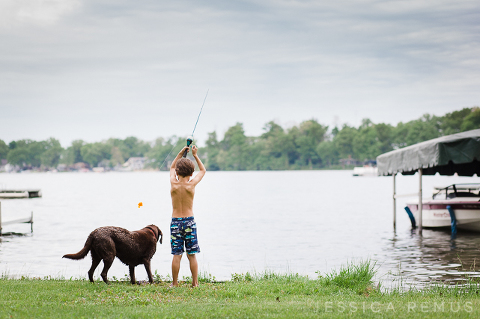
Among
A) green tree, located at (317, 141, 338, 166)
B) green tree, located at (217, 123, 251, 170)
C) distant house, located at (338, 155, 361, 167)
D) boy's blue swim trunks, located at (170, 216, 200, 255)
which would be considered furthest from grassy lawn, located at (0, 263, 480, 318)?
green tree, located at (217, 123, 251, 170)

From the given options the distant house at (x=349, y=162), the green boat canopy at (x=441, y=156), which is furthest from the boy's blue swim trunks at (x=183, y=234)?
the distant house at (x=349, y=162)

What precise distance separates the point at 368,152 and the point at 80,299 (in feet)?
Answer: 572

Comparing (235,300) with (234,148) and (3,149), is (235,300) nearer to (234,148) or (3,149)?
(234,148)

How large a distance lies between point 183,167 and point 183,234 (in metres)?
1.13

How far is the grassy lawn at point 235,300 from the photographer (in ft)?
22.6

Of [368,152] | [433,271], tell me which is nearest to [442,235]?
[433,271]

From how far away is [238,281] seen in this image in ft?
34.9

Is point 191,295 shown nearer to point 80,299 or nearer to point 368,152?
point 80,299

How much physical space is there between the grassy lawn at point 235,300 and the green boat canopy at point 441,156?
850cm

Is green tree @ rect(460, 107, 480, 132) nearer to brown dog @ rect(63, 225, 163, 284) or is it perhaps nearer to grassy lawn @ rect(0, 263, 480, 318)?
grassy lawn @ rect(0, 263, 480, 318)

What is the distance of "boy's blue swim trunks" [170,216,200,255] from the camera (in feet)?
28.3

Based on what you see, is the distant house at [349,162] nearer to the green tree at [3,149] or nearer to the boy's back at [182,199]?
the green tree at [3,149]

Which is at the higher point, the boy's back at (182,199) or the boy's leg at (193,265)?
the boy's back at (182,199)

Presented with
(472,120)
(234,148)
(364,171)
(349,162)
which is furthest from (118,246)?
(349,162)
